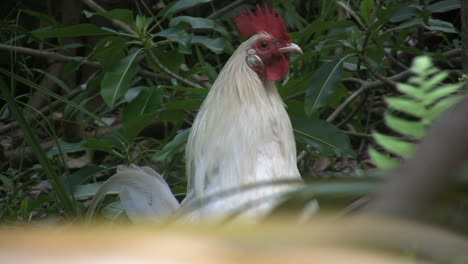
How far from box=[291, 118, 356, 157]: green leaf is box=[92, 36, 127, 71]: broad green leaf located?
85 centimetres

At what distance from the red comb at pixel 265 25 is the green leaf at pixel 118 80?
0.51m

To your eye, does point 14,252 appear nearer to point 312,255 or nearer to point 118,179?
point 312,255

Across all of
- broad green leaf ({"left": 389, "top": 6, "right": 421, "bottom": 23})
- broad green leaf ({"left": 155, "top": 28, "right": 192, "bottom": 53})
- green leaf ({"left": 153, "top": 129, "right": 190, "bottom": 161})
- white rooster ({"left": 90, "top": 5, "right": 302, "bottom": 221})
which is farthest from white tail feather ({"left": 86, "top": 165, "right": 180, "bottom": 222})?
broad green leaf ({"left": 389, "top": 6, "right": 421, "bottom": 23})

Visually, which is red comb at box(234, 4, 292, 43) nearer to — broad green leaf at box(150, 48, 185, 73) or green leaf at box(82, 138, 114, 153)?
broad green leaf at box(150, 48, 185, 73)

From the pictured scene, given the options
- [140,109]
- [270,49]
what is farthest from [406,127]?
[140,109]

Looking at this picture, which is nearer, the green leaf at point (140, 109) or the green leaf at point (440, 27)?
the green leaf at point (140, 109)

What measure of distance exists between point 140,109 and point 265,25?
695 millimetres

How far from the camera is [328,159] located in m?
3.85

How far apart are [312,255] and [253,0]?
13.4 ft

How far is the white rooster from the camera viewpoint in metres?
2.45

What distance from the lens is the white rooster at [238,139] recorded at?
96.3 inches

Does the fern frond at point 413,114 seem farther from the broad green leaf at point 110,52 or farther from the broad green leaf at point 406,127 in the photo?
the broad green leaf at point 110,52

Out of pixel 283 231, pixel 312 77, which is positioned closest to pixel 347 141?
pixel 312 77

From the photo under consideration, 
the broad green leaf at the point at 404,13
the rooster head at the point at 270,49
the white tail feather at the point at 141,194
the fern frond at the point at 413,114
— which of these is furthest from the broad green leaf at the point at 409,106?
the broad green leaf at the point at 404,13
